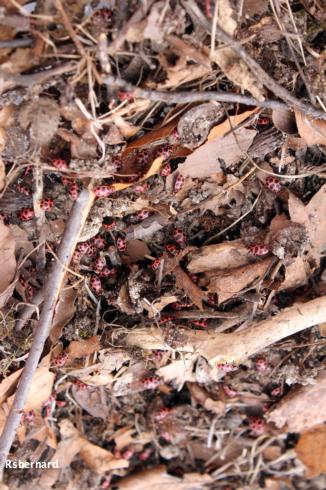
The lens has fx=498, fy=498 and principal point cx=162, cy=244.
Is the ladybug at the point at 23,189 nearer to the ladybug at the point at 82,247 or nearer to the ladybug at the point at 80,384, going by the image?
the ladybug at the point at 82,247

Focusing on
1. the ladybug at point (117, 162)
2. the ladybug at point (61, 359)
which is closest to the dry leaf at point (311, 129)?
the ladybug at point (117, 162)

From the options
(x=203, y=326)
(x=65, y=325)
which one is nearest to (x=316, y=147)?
(x=203, y=326)

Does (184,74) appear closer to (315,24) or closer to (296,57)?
(296,57)

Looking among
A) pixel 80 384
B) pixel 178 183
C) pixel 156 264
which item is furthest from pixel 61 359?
pixel 178 183

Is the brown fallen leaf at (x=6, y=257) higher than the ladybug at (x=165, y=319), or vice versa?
the brown fallen leaf at (x=6, y=257)

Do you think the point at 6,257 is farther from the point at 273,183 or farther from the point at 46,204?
the point at 273,183

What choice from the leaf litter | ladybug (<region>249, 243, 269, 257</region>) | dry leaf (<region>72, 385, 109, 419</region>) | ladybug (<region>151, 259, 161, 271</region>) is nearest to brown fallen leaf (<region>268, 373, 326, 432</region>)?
the leaf litter
